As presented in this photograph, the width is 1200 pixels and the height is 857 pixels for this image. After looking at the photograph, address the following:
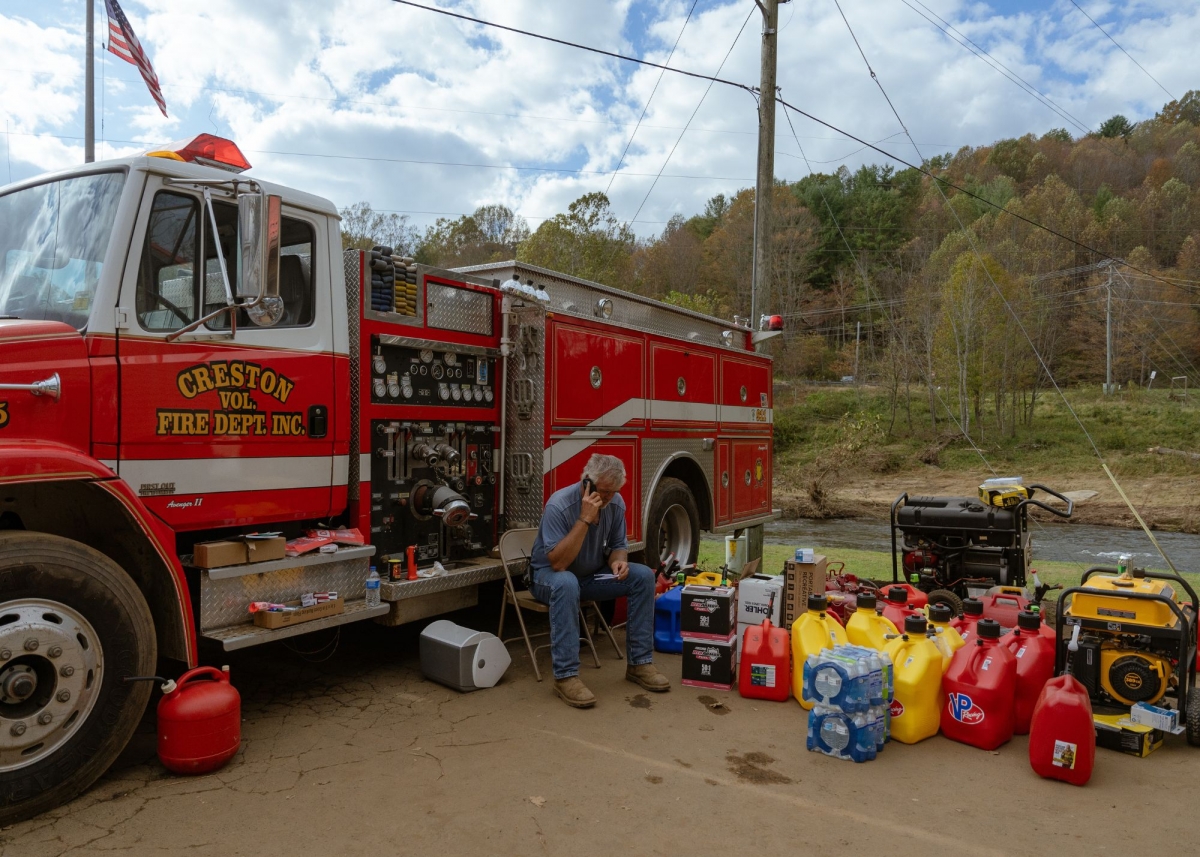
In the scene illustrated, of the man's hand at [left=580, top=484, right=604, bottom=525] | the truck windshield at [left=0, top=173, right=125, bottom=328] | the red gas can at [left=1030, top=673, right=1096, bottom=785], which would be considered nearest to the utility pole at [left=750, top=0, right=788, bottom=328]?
the man's hand at [left=580, top=484, right=604, bottom=525]

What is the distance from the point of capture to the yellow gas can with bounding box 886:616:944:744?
4105 millimetres

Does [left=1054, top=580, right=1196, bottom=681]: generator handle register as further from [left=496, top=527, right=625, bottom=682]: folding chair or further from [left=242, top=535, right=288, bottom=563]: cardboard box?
[left=242, top=535, right=288, bottom=563]: cardboard box

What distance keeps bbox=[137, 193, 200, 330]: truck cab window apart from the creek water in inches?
469

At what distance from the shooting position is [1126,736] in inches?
153

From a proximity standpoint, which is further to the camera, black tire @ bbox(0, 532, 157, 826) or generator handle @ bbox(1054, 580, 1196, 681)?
generator handle @ bbox(1054, 580, 1196, 681)

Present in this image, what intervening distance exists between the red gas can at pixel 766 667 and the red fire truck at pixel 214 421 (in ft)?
5.52

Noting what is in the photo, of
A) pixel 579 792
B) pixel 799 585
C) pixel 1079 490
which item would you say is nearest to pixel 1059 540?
pixel 1079 490

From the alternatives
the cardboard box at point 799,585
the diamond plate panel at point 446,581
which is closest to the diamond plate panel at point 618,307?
the diamond plate panel at point 446,581

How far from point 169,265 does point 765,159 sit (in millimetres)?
7790

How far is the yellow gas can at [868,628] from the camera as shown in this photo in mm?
4562

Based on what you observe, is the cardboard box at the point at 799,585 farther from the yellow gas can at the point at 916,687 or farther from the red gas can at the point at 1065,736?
the red gas can at the point at 1065,736

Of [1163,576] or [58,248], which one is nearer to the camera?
[58,248]

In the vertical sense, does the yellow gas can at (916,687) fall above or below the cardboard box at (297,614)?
below

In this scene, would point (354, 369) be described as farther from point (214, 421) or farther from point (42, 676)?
point (42, 676)
